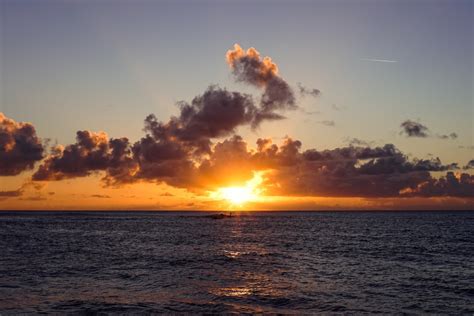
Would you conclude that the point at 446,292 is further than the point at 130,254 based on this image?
No

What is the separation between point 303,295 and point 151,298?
1237 centimetres

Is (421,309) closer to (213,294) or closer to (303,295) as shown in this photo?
(303,295)

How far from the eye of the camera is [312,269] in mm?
49031

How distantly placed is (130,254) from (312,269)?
92.1ft

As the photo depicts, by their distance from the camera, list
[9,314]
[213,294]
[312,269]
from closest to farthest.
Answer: [9,314] < [213,294] < [312,269]

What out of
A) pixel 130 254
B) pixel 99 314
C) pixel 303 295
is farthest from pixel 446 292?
pixel 130 254

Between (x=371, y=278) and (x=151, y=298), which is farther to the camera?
(x=371, y=278)

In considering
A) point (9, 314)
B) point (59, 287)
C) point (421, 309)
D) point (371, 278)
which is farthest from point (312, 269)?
point (9, 314)

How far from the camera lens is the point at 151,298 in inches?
1326

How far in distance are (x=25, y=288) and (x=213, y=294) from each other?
53.1 ft

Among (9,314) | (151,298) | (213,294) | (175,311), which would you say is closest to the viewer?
(9,314)

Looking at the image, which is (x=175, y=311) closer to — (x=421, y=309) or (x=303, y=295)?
(x=303, y=295)

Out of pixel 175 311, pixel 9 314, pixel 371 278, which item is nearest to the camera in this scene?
pixel 9 314

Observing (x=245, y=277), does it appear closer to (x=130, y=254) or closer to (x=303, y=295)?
(x=303, y=295)
